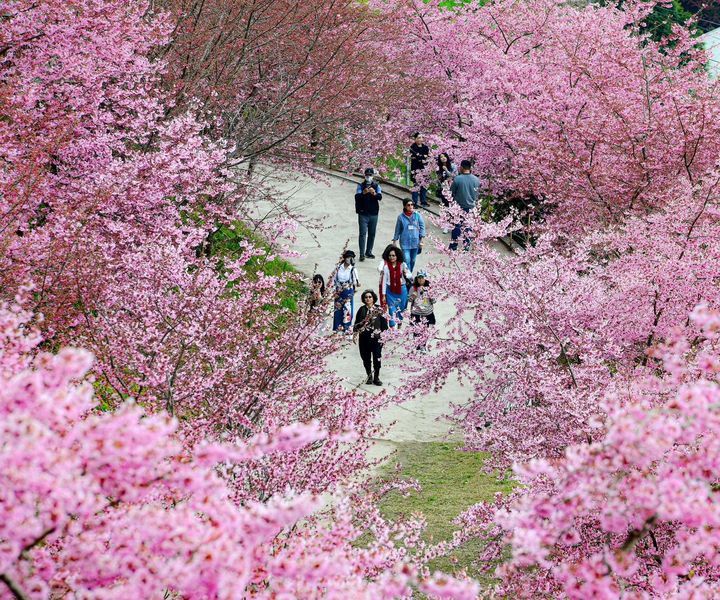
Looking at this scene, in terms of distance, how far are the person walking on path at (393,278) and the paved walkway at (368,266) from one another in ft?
2.92

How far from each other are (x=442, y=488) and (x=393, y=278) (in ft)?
13.3

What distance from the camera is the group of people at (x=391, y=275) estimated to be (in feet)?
32.9

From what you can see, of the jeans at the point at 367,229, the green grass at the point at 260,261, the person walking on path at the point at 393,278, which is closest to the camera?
the person walking on path at the point at 393,278

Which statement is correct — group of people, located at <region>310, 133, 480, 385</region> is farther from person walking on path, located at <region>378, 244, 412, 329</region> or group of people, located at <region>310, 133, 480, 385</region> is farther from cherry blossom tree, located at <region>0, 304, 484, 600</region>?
cherry blossom tree, located at <region>0, 304, 484, 600</region>

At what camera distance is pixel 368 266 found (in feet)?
50.6

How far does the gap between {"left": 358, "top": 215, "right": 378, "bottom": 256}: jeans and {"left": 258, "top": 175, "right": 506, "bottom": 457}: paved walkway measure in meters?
0.30

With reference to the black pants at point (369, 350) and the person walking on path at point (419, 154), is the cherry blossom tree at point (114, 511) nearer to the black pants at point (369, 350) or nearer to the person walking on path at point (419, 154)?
the black pants at point (369, 350)

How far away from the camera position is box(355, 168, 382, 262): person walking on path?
14.7 meters

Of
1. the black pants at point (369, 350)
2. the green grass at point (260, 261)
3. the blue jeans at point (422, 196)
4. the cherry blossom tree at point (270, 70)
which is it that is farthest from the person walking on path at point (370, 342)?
the blue jeans at point (422, 196)

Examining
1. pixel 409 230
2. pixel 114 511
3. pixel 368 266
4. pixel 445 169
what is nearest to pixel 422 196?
pixel 445 169

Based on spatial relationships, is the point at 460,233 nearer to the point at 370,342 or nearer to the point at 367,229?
the point at 367,229

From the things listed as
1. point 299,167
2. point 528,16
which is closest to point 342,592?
point 299,167

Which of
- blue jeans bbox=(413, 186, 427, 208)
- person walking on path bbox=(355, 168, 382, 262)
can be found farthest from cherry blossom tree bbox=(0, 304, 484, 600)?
blue jeans bbox=(413, 186, 427, 208)

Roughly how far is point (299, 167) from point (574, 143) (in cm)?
561
